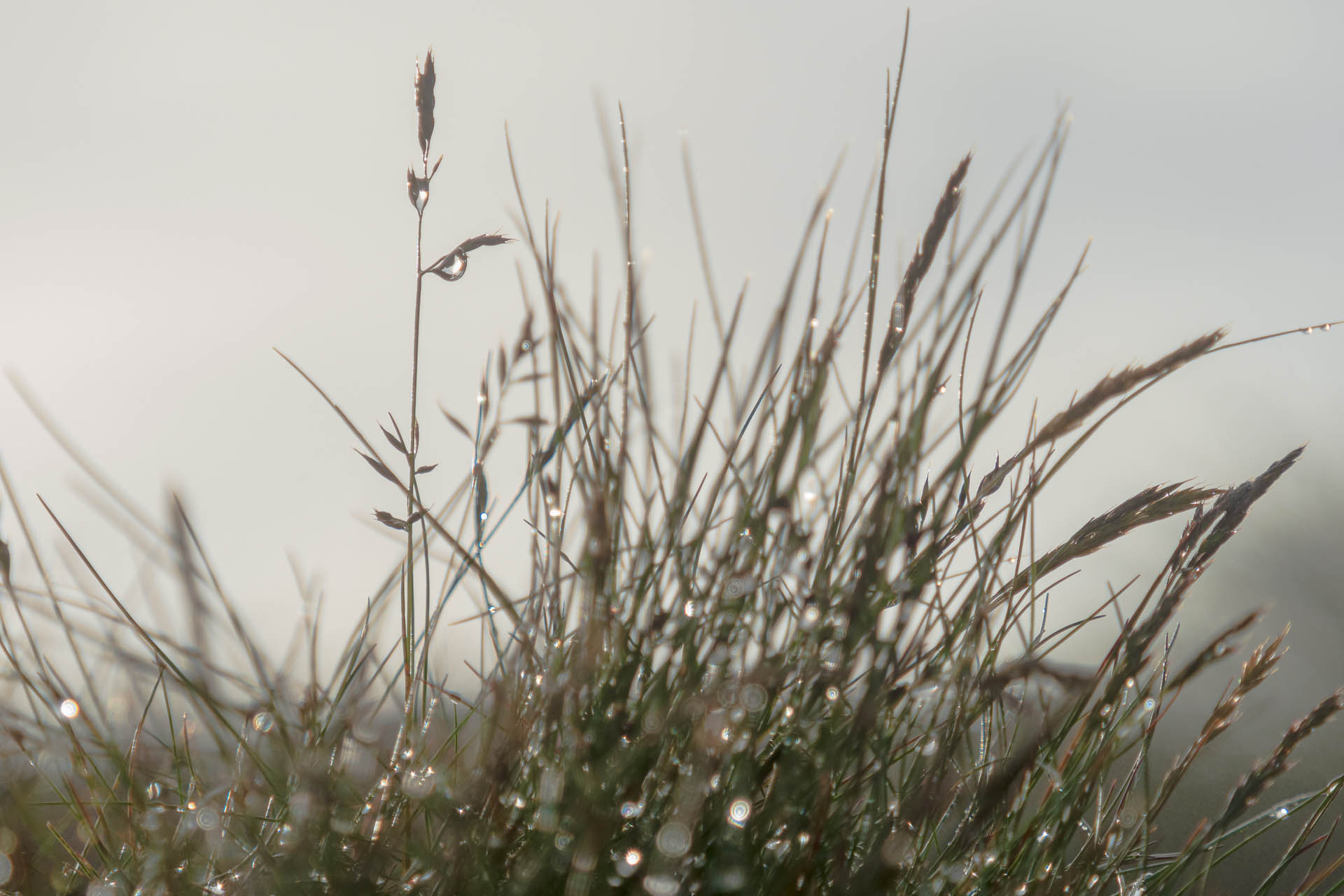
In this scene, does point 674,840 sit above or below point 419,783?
below

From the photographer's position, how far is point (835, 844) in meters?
0.80

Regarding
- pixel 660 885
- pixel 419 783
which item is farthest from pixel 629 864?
pixel 419 783

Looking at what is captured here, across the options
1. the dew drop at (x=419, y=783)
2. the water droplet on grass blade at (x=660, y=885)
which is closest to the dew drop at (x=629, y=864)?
the water droplet on grass blade at (x=660, y=885)

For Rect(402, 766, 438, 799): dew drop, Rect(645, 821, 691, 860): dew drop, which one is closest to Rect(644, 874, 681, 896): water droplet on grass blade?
Rect(645, 821, 691, 860): dew drop

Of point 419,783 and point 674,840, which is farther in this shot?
point 419,783

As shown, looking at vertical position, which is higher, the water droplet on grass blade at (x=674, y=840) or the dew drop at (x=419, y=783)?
the dew drop at (x=419, y=783)

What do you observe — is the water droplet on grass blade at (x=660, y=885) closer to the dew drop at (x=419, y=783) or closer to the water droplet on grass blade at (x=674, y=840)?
the water droplet on grass blade at (x=674, y=840)

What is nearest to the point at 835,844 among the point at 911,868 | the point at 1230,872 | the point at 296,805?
the point at 911,868

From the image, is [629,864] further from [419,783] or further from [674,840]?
[419,783]

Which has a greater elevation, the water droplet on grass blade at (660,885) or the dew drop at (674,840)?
the dew drop at (674,840)

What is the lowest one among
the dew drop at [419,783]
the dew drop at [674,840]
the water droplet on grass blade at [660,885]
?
the water droplet on grass blade at [660,885]

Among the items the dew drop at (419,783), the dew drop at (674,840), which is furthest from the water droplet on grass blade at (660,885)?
the dew drop at (419,783)

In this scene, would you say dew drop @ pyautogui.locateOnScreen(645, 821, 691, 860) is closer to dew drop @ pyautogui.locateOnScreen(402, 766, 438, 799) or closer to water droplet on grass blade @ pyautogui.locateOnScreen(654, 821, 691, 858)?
water droplet on grass blade @ pyautogui.locateOnScreen(654, 821, 691, 858)

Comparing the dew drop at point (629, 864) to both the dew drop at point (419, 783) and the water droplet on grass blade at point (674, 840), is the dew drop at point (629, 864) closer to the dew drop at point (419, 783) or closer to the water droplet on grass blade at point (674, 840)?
the water droplet on grass blade at point (674, 840)
